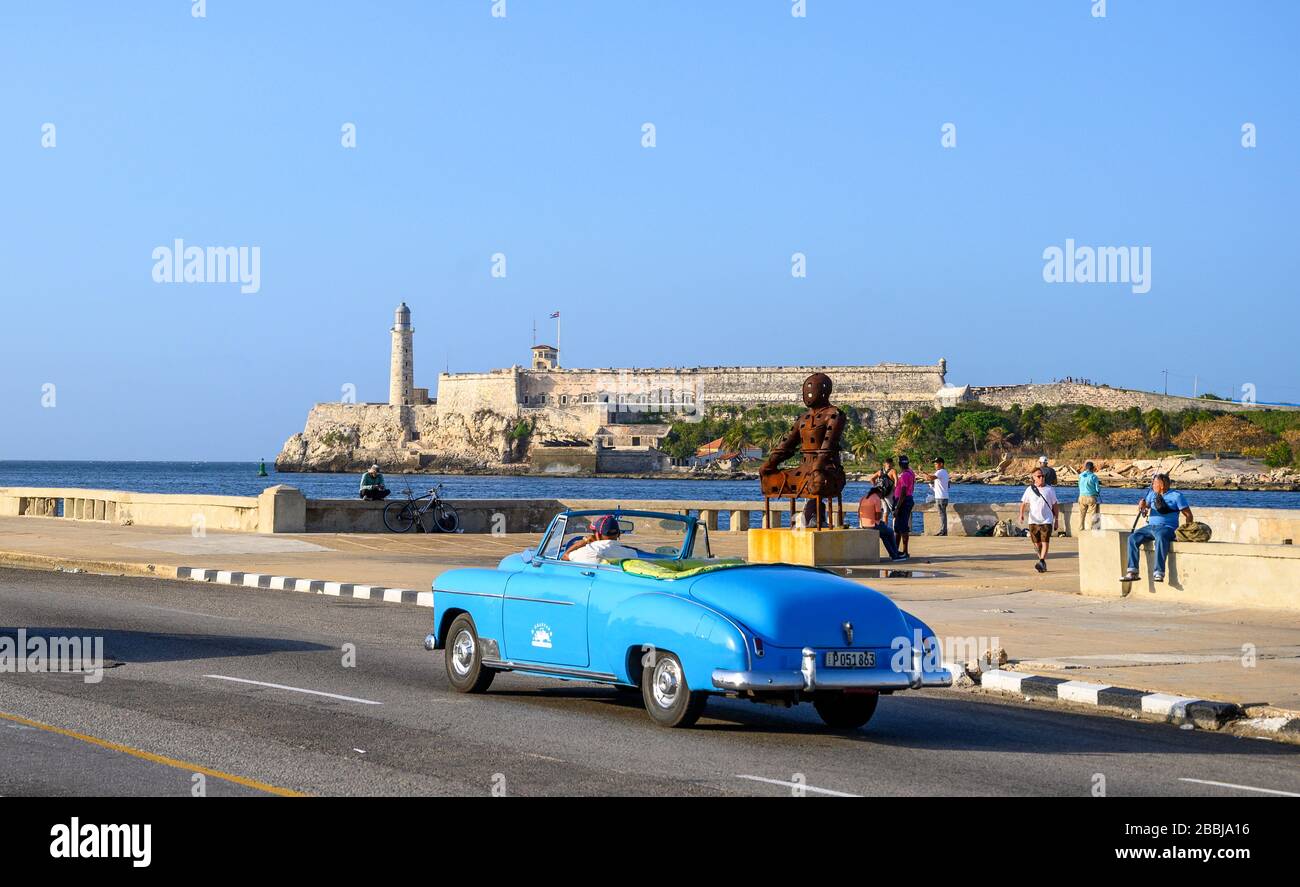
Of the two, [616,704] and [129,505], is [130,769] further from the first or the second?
[129,505]

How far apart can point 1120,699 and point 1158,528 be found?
24.4 feet

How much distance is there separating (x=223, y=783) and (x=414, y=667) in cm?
564

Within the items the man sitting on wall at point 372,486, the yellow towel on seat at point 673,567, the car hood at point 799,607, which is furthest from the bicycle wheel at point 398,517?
the car hood at point 799,607

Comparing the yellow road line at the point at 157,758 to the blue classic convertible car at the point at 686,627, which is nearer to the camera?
the yellow road line at the point at 157,758

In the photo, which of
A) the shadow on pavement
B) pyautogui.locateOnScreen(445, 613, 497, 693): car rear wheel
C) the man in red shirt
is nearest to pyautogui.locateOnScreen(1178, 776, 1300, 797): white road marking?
pyautogui.locateOnScreen(445, 613, 497, 693): car rear wheel

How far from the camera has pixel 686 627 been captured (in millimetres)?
10164

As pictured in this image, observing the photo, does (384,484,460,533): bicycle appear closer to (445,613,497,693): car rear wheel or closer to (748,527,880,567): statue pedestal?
(748,527,880,567): statue pedestal

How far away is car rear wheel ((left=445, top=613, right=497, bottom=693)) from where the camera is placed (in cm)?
1227

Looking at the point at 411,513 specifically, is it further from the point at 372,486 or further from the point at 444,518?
the point at 372,486

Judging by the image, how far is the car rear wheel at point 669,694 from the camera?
408 inches

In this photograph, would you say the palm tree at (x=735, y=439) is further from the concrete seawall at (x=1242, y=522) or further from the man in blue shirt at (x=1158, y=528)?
the man in blue shirt at (x=1158, y=528)

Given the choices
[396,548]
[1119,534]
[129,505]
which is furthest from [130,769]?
[129,505]

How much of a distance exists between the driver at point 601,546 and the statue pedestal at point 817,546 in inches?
491
